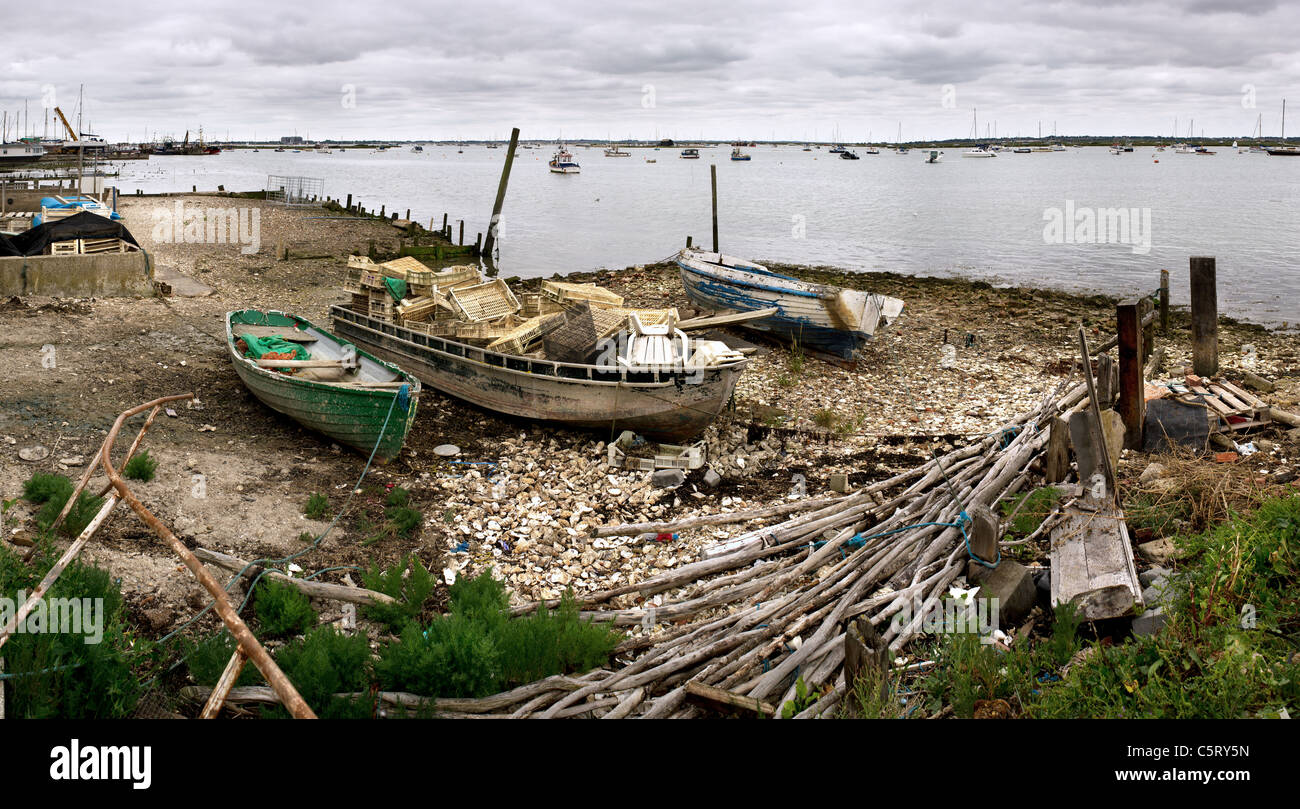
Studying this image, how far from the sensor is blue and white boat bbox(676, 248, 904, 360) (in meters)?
17.5

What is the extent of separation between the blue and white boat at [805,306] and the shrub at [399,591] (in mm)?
11191

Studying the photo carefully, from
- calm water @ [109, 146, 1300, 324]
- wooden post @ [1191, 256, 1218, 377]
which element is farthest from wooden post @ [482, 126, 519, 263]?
wooden post @ [1191, 256, 1218, 377]

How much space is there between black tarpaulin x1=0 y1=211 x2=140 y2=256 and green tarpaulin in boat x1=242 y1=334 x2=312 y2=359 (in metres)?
7.51

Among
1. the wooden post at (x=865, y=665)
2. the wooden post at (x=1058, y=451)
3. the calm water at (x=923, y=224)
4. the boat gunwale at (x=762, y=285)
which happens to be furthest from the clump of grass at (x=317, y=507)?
the calm water at (x=923, y=224)

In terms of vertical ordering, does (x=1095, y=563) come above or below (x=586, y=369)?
below

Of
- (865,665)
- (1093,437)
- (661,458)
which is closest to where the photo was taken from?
(865,665)

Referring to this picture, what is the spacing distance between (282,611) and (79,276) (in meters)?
14.2

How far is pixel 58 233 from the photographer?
60.5 feet

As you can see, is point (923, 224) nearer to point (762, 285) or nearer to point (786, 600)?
point (762, 285)

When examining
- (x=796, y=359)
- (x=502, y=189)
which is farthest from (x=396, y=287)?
(x=502, y=189)

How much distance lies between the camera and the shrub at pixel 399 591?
767 cm

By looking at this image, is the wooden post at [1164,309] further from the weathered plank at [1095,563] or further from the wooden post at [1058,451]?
the weathered plank at [1095,563]
